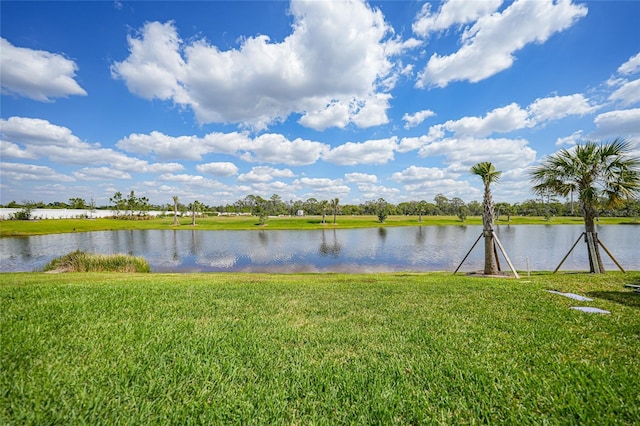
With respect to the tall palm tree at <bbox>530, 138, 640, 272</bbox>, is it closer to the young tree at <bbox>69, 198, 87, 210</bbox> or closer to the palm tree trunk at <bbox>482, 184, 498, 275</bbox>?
the palm tree trunk at <bbox>482, 184, 498, 275</bbox>

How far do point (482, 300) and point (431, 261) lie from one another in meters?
20.4

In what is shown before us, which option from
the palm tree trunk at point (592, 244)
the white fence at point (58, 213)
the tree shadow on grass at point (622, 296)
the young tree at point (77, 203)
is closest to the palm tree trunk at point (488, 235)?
the palm tree trunk at point (592, 244)

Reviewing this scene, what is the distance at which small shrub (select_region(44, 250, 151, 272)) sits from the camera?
59.2ft

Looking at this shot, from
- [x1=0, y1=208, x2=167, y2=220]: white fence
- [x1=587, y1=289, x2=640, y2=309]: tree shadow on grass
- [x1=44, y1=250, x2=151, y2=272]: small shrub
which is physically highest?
[x1=0, y1=208, x2=167, y2=220]: white fence

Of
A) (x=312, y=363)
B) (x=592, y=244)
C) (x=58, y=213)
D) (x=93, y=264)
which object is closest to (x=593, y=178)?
(x=592, y=244)

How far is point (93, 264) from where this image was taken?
18312 millimetres

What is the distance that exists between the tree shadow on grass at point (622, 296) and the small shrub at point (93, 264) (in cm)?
2393

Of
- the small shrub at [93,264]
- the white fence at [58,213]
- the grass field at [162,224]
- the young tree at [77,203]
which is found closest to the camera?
the small shrub at [93,264]

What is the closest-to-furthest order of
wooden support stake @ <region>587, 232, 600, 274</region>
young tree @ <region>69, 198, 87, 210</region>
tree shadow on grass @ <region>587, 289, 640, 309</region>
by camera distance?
tree shadow on grass @ <region>587, 289, 640, 309</region>
wooden support stake @ <region>587, 232, 600, 274</region>
young tree @ <region>69, 198, 87, 210</region>

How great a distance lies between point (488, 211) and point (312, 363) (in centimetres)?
1568

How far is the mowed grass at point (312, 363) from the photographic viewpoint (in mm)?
2832

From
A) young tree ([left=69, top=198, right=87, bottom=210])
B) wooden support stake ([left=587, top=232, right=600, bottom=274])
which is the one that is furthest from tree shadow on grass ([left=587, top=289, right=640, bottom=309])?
young tree ([left=69, top=198, right=87, bottom=210])

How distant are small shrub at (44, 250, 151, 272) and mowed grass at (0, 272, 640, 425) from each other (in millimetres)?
13833

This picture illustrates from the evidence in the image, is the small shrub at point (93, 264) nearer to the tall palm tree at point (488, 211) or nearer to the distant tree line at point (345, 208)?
the tall palm tree at point (488, 211)
